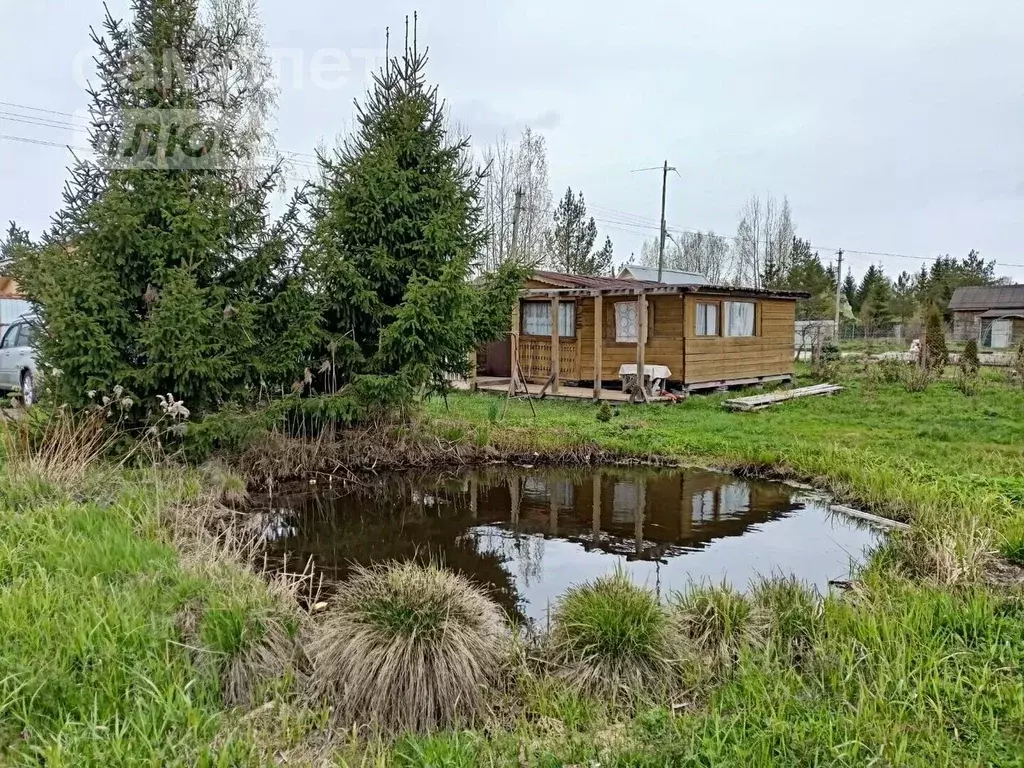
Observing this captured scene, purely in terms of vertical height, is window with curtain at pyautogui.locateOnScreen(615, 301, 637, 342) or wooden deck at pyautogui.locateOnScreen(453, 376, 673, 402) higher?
window with curtain at pyautogui.locateOnScreen(615, 301, 637, 342)

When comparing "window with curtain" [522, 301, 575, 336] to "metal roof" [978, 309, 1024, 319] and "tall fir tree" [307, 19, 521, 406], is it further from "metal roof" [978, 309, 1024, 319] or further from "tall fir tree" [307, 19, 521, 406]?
"metal roof" [978, 309, 1024, 319]

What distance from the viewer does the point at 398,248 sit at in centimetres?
877

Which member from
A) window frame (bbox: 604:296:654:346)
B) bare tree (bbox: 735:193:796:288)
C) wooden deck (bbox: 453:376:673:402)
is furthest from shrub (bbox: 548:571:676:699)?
bare tree (bbox: 735:193:796:288)

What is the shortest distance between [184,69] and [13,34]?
247 inches

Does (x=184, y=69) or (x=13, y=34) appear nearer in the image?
(x=184, y=69)

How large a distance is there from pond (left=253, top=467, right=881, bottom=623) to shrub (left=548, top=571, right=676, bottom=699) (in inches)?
34.9

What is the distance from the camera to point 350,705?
3.12 meters

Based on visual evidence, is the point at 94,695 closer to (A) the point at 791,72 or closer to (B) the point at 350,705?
(B) the point at 350,705

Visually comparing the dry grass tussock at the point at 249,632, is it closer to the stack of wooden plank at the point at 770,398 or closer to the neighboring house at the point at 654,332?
the neighboring house at the point at 654,332

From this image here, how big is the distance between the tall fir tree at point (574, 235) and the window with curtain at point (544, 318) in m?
17.6

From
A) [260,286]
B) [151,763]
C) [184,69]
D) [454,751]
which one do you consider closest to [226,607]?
[151,763]

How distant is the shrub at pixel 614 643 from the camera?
3.30m

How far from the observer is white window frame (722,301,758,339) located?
1564cm

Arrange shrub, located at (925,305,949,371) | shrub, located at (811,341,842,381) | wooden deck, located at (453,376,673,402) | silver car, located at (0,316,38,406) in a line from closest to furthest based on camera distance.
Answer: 1. silver car, located at (0,316,38,406)
2. wooden deck, located at (453,376,673,402)
3. shrub, located at (811,341,842,381)
4. shrub, located at (925,305,949,371)
